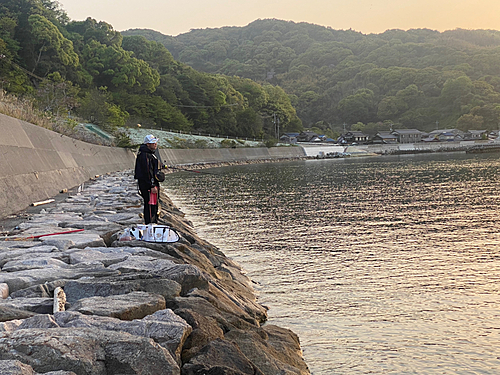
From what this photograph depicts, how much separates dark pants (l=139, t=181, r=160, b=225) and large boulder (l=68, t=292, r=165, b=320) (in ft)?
12.9

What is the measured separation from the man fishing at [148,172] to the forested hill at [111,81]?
99.6 ft

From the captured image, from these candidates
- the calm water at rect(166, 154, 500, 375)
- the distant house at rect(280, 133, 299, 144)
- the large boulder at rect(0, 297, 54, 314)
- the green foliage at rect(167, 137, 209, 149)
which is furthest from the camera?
the distant house at rect(280, 133, 299, 144)

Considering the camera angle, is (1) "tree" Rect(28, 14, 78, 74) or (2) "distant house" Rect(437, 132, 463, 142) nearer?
(1) "tree" Rect(28, 14, 78, 74)

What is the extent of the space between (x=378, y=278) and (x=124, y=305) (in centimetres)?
494

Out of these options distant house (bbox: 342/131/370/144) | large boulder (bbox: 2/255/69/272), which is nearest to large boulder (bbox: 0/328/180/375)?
large boulder (bbox: 2/255/69/272)

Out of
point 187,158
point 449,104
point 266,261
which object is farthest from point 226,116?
point 266,261

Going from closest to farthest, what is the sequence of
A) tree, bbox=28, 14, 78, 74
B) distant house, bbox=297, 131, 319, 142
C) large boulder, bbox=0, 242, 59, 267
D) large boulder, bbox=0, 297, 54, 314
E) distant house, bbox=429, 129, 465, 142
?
large boulder, bbox=0, 297, 54, 314
large boulder, bbox=0, 242, 59, 267
tree, bbox=28, 14, 78, 74
distant house, bbox=297, 131, 319, 142
distant house, bbox=429, 129, 465, 142

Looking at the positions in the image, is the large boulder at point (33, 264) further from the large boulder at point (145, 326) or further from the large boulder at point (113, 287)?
the large boulder at point (145, 326)

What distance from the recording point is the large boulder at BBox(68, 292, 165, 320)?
3.72 metres

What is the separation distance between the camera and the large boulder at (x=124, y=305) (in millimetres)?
3719

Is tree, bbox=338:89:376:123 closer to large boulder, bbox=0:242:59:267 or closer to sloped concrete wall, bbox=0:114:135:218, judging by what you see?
sloped concrete wall, bbox=0:114:135:218

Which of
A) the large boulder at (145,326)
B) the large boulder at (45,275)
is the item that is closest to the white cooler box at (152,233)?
the large boulder at (45,275)

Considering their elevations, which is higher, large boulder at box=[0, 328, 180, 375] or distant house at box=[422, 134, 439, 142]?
distant house at box=[422, 134, 439, 142]

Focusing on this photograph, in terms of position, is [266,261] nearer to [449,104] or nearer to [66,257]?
[66,257]
